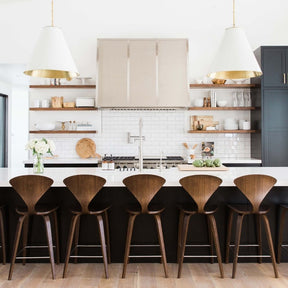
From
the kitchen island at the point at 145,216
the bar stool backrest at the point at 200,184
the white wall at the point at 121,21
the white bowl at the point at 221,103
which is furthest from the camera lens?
the white wall at the point at 121,21

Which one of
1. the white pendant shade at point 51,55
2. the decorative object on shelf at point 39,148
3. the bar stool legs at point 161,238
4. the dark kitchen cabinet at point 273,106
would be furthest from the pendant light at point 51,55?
the dark kitchen cabinet at point 273,106

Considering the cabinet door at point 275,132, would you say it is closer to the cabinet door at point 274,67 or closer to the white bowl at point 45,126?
the cabinet door at point 274,67

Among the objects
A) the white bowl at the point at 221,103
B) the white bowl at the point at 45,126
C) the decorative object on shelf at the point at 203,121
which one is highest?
the white bowl at the point at 221,103

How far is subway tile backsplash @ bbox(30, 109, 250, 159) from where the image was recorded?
6262 millimetres

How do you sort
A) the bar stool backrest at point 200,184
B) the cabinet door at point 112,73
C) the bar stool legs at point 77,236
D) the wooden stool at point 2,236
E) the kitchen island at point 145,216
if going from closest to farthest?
the bar stool backrest at point 200,184 < the bar stool legs at point 77,236 < the wooden stool at point 2,236 < the kitchen island at point 145,216 < the cabinet door at point 112,73

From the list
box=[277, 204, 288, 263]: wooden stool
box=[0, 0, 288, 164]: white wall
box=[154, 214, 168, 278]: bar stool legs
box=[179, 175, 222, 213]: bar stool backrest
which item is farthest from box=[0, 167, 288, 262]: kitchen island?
box=[0, 0, 288, 164]: white wall

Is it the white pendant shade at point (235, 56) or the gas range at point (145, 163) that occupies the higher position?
the white pendant shade at point (235, 56)

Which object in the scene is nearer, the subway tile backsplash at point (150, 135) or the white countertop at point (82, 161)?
the white countertop at point (82, 161)

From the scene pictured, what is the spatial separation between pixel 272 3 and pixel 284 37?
0.61 meters

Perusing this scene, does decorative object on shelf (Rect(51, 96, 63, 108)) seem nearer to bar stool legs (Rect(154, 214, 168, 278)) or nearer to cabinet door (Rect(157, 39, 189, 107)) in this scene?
cabinet door (Rect(157, 39, 189, 107))

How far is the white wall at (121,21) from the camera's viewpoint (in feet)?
20.2

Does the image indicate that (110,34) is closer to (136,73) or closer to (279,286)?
(136,73)

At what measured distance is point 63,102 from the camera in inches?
243

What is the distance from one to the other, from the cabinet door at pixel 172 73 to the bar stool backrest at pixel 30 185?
3.03m
